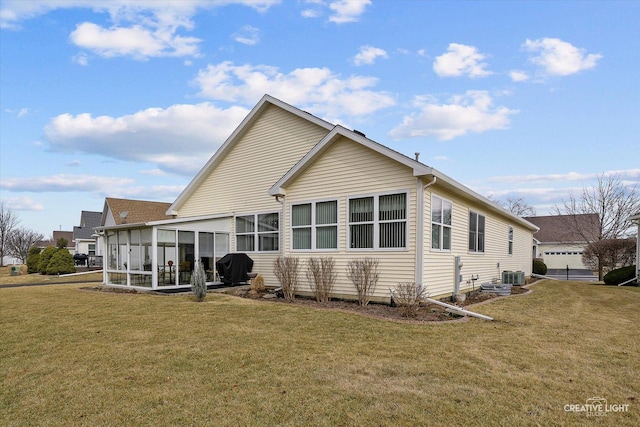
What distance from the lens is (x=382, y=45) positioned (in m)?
Result: 13.4

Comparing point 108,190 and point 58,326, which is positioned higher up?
point 108,190

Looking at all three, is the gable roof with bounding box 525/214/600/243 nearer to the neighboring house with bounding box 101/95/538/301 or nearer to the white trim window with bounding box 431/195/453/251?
the neighboring house with bounding box 101/95/538/301

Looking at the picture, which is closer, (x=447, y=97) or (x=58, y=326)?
(x=58, y=326)

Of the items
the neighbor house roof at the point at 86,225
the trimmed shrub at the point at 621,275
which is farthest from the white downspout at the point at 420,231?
the neighbor house roof at the point at 86,225

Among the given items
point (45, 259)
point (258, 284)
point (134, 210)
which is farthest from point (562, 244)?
point (45, 259)

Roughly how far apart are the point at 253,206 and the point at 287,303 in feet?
18.8

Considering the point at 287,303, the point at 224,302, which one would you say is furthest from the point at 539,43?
the point at 224,302

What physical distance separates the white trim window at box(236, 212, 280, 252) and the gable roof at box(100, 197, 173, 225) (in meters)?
15.2

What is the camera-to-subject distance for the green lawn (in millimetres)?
4031

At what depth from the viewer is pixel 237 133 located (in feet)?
53.1

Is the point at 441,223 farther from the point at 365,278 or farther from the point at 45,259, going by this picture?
the point at 45,259

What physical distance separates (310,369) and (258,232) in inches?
412

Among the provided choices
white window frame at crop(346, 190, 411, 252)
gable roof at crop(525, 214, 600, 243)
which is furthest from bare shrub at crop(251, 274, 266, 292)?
gable roof at crop(525, 214, 600, 243)

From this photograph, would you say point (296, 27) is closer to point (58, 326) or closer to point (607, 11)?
Result: point (607, 11)
